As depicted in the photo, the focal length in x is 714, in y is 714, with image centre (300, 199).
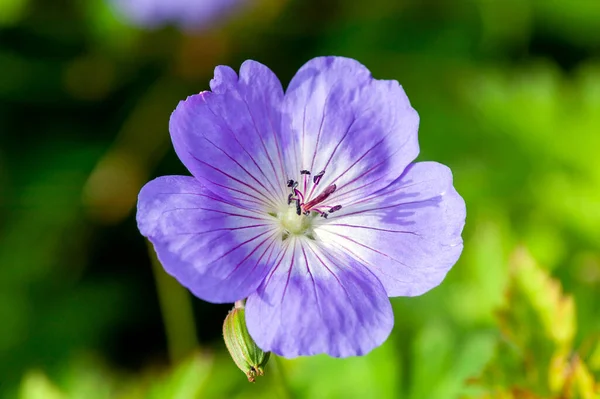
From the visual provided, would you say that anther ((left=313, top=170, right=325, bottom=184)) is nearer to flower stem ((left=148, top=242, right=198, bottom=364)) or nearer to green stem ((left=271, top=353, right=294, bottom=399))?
green stem ((left=271, top=353, right=294, bottom=399))

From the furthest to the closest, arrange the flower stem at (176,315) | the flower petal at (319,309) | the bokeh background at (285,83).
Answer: the flower stem at (176,315) → the bokeh background at (285,83) → the flower petal at (319,309)

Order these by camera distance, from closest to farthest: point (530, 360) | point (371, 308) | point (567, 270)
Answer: point (371, 308)
point (530, 360)
point (567, 270)

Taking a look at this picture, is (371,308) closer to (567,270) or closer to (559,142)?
(567,270)

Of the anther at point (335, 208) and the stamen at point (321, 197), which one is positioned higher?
the stamen at point (321, 197)

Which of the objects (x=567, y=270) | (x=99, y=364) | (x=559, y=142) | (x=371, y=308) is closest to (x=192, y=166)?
(x=371, y=308)

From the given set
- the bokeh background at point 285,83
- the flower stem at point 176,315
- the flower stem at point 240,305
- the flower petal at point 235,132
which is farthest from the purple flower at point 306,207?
the flower stem at point 176,315

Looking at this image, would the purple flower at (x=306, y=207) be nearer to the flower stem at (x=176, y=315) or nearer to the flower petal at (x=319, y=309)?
the flower petal at (x=319, y=309)

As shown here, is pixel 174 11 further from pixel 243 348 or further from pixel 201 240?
pixel 243 348

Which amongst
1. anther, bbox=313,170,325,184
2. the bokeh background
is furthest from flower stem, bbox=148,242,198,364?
anther, bbox=313,170,325,184
